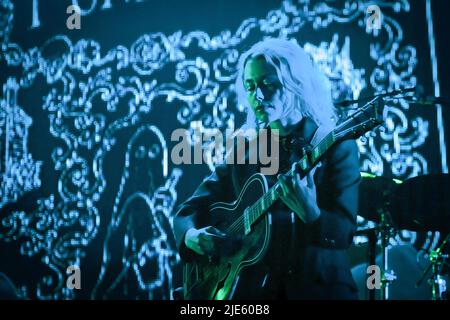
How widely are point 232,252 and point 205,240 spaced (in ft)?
Answer: 0.51

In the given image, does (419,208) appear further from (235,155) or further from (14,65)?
(14,65)

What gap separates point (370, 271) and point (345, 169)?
423mm

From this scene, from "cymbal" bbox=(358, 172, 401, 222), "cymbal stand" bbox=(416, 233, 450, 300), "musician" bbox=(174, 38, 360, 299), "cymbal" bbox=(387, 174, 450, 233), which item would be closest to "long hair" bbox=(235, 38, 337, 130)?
"musician" bbox=(174, 38, 360, 299)

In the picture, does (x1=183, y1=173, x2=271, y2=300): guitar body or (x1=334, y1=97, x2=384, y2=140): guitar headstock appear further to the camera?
(x1=183, y1=173, x2=271, y2=300): guitar body

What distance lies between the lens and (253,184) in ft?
7.76

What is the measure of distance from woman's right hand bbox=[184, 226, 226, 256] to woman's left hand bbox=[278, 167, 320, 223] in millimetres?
354

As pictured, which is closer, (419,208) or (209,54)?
(419,208)

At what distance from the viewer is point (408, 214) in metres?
2.24

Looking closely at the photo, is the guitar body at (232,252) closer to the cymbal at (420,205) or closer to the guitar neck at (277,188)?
the guitar neck at (277,188)

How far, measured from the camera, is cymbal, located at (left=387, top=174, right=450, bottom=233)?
224cm

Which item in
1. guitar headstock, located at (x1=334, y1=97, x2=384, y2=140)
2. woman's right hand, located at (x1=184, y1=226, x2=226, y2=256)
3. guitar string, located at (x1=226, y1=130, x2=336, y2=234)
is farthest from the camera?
woman's right hand, located at (x1=184, y1=226, x2=226, y2=256)

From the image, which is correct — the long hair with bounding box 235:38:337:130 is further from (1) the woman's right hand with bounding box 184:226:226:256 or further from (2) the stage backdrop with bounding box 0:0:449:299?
(1) the woman's right hand with bounding box 184:226:226:256

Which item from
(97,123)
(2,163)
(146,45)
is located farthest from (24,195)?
(146,45)

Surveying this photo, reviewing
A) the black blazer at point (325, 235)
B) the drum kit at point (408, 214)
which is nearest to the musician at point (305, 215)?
the black blazer at point (325, 235)
